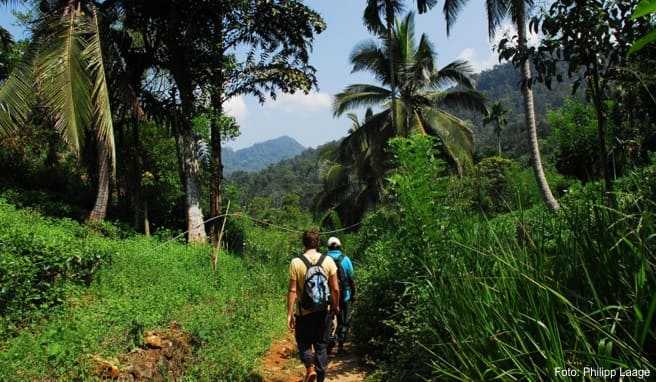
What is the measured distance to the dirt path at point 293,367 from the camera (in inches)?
217

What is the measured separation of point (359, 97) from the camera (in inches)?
769

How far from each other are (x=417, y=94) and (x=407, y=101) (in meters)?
0.60

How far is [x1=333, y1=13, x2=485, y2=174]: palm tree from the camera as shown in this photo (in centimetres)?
1834

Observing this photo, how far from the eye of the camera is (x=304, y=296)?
429cm

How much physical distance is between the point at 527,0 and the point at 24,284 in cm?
1144

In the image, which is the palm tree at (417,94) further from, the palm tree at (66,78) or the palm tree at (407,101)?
the palm tree at (66,78)

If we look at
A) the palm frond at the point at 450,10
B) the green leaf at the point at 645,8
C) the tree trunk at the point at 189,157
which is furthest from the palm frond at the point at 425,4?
the green leaf at the point at 645,8

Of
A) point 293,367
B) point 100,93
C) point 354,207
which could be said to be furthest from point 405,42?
point 293,367

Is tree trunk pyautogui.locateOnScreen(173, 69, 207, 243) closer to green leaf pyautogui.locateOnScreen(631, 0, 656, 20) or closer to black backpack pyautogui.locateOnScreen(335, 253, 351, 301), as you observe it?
black backpack pyautogui.locateOnScreen(335, 253, 351, 301)

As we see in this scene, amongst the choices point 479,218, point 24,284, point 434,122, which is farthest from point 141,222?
point 479,218

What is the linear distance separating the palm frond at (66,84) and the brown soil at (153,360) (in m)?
5.35

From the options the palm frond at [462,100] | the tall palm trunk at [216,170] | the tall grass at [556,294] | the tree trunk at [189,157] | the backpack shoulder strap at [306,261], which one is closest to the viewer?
the tall grass at [556,294]

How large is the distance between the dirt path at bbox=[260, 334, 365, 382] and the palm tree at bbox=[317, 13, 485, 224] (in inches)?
463

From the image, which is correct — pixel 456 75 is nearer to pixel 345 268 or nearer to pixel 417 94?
pixel 417 94
